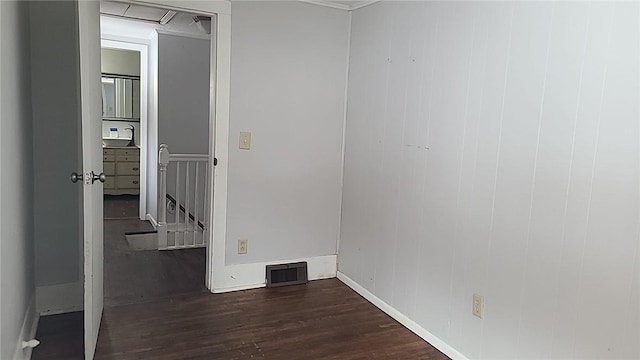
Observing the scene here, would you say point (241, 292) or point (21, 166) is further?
point (241, 292)

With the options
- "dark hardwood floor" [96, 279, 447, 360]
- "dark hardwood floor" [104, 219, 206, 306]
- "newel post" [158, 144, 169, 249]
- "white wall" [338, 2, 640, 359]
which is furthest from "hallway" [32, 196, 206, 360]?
"white wall" [338, 2, 640, 359]

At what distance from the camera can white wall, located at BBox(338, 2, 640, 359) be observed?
5.68 ft

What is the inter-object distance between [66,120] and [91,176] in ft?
2.80

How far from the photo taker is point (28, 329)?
2432 millimetres

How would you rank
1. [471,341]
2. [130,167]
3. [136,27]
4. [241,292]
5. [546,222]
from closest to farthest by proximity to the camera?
[546,222]
[471,341]
[241,292]
[136,27]
[130,167]

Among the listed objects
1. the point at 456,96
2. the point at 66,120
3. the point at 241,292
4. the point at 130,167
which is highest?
the point at 456,96

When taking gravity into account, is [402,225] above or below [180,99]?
below

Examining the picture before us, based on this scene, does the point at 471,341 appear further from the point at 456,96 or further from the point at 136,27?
the point at 136,27

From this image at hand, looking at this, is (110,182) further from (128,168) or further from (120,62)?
(120,62)

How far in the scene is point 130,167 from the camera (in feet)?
23.6

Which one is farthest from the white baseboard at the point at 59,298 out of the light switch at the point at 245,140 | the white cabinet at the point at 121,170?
the white cabinet at the point at 121,170

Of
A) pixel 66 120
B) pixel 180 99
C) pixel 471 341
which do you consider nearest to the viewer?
pixel 471 341

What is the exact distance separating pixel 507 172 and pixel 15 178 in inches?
89.2

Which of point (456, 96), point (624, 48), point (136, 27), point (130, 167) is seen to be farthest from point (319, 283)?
point (130, 167)
